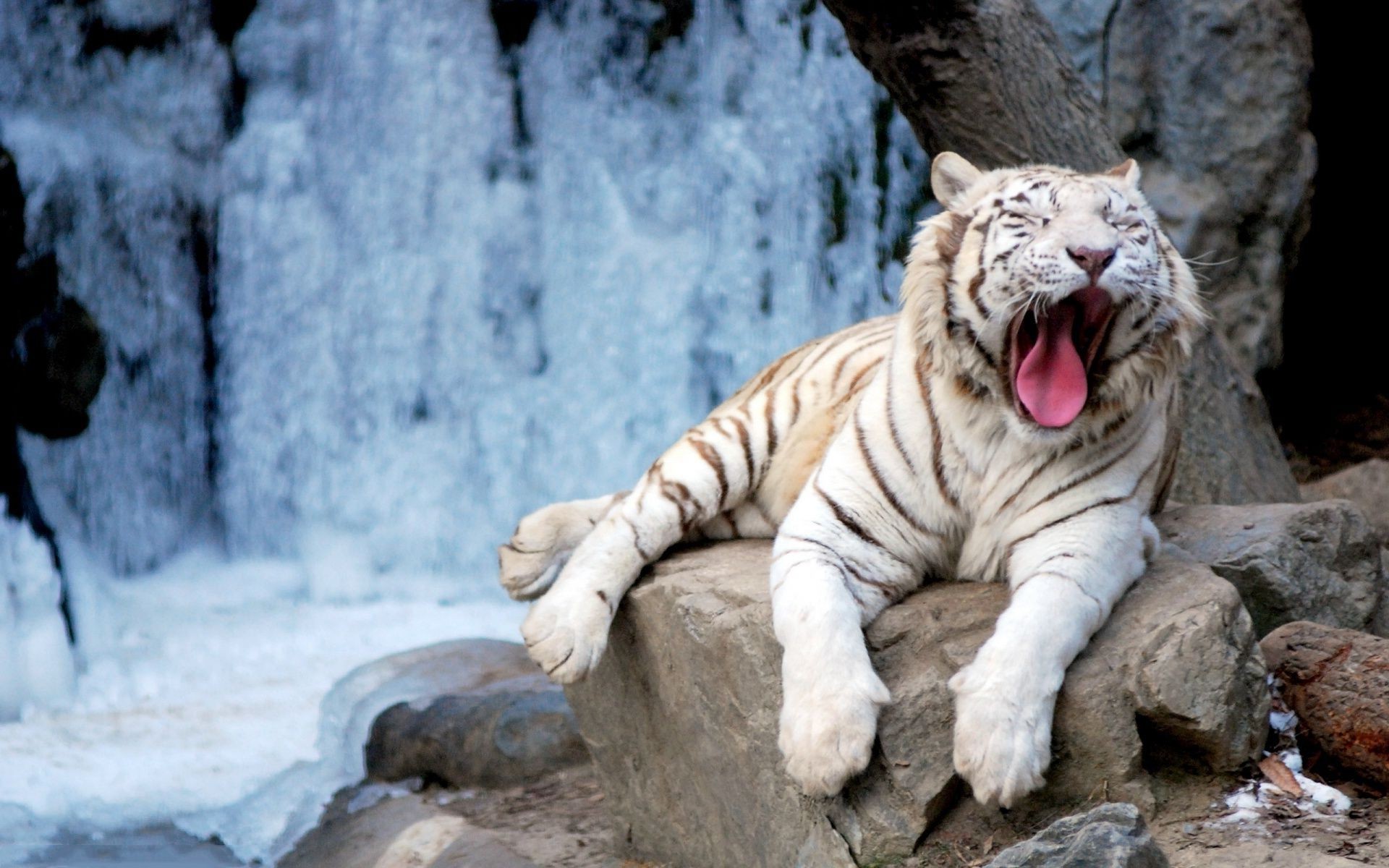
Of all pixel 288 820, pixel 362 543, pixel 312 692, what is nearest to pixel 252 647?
pixel 312 692

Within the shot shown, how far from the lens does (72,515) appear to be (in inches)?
265

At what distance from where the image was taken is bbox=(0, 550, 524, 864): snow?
15.0 ft

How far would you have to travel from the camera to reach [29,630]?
5766 millimetres

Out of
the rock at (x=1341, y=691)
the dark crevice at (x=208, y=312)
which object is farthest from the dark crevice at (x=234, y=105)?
the rock at (x=1341, y=691)

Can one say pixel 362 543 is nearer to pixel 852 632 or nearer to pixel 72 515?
pixel 72 515

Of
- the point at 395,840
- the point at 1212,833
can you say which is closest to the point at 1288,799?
the point at 1212,833

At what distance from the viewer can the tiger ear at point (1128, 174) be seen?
2713 millimetres

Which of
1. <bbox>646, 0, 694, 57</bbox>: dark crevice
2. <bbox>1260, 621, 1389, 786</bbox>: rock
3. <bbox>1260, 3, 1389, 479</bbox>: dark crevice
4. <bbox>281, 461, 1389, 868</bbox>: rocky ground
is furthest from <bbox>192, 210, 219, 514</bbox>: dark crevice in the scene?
<bbox>1260, 621, 1389, 786</bbox>: rock

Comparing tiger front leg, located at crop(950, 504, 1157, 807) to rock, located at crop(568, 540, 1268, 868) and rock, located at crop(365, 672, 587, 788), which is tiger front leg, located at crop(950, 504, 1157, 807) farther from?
rock, located at crop(365, 672, 587, 788)

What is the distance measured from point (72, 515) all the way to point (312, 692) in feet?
6.55

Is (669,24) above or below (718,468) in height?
above

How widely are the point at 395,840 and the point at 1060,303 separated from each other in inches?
93.9

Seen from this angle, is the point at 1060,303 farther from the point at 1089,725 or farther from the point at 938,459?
the point at 1089,725

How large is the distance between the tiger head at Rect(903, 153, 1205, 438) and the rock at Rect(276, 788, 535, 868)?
169 cm
